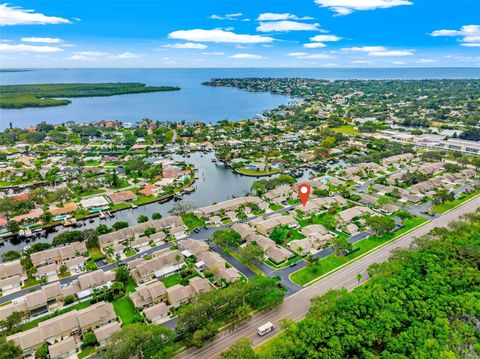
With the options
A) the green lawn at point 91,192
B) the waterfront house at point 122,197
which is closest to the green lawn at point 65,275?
the waterfront house at point 122,197

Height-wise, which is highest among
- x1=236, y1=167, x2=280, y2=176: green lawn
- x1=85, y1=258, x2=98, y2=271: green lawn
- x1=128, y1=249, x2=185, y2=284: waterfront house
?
x1=236, y1=167, x2=280, y2=176: green lawn

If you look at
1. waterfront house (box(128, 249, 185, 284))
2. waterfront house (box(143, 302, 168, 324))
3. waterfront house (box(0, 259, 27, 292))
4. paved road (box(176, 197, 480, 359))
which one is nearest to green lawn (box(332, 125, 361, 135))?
paved road (box(176, 197, 480, 359))

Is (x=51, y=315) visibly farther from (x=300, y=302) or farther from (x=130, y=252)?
(x=300, y=302)

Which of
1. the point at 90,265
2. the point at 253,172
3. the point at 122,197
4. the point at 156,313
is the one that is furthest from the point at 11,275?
the point at 253,172

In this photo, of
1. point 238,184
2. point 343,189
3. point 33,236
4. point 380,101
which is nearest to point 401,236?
point 343,189

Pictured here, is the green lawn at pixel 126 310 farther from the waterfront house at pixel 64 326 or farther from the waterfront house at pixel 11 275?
the waterfront house at pixel 11 275

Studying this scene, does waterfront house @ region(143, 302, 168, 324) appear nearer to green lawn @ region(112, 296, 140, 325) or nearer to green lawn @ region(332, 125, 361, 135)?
green lawn @ region(112, 296, 140, 325)
